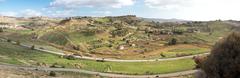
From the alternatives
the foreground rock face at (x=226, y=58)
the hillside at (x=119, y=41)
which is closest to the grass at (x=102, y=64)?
the hillside at (x=119, y=41)

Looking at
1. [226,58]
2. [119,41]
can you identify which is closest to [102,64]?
[119,41]

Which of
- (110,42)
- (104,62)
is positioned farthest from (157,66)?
(110,42)

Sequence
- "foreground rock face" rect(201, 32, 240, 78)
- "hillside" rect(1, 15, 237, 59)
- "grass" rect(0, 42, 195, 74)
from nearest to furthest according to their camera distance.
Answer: "foreground rock face" rect(201, 32, 240, 78) < "grass" rect(0, 42, 195, 74) < "hillside" rect(1, 15, 237, 59)

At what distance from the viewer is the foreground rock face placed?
24062mm

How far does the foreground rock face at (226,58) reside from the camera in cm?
2406

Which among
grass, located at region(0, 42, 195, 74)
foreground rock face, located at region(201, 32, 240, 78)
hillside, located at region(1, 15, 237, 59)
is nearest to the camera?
foreground rock face, located at region(201, 32, 240, 78)

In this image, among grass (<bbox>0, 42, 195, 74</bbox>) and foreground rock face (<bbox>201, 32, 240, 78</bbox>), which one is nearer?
foreground rock face (<bbox>201, 32, 240, 78</bbox>)

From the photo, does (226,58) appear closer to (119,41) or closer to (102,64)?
(102,64)

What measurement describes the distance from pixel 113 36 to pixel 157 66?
80.0 metres

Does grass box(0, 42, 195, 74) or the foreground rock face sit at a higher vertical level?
the foreground rock face

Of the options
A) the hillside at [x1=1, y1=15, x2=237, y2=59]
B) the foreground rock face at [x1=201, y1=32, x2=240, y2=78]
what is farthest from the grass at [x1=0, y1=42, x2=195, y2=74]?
the foreground rock face at [x1=201, y1=32, x2=240, y2=78]

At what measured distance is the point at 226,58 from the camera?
24.3 meters

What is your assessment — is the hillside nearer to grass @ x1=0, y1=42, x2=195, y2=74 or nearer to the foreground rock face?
grass @ x1=0, y1=42, x2=195, y2=74

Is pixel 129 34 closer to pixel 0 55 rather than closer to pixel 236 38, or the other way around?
pixel 0 55
